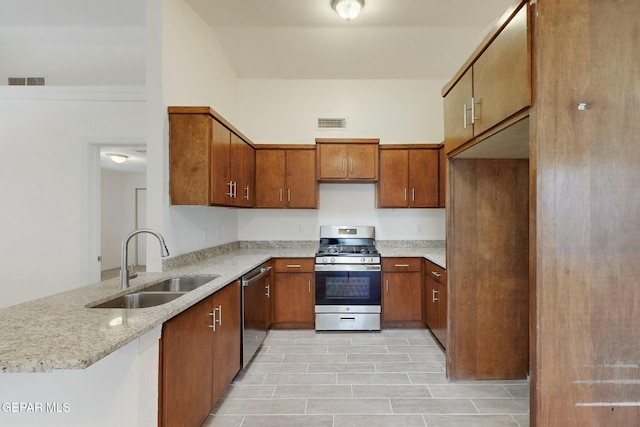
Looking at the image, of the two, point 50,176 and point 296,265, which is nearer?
point 50,176

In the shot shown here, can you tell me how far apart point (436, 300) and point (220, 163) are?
257cm

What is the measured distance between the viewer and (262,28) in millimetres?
3389

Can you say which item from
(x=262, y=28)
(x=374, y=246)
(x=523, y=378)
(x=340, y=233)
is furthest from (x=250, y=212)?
(x=523, y=378)

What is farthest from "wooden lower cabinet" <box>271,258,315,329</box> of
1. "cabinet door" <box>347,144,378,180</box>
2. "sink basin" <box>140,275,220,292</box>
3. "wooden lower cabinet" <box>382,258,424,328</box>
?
"sink basin" <box>140,275,220,292</box>

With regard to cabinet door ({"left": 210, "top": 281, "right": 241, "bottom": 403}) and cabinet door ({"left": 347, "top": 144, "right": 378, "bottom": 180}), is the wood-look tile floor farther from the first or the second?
cabinet door ({"left": 347, "top": 144, "right": 378, "bottom": 180})

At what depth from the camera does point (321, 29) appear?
3.38m

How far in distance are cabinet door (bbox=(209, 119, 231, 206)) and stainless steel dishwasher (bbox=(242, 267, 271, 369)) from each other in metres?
0.75

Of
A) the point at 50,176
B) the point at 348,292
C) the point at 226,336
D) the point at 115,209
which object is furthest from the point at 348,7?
the point at 115,209

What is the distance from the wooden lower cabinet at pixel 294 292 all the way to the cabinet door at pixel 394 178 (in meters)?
1.30

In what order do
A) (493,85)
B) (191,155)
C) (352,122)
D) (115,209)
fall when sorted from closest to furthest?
1. (493,85)
2. (191,155)
3. (352,122)
4. (115,209)

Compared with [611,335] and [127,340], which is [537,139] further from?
[127,340]

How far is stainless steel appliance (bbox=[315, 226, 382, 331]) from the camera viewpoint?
3.56 m

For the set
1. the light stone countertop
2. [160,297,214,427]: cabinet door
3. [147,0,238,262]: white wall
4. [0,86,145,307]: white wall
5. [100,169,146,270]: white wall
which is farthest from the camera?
[100,169,146,270]: white wall

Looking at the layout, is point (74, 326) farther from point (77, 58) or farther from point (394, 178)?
point (77, 58)
